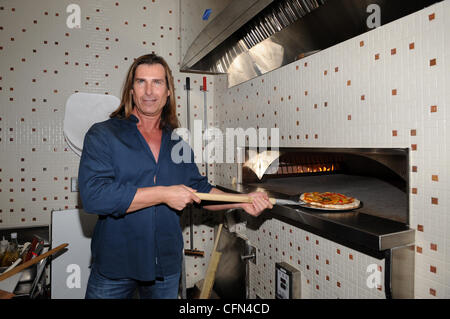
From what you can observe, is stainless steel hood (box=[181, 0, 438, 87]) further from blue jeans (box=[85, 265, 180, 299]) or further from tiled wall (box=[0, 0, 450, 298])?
blue jeans (box=[85, 265, 180, 299])

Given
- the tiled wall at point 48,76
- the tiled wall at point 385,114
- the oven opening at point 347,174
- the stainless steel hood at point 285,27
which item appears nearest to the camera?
the tiled wall at point 385,114

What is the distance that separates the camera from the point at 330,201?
1018 millimetres

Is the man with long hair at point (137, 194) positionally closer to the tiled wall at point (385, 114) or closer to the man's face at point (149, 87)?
the man's face at point (149, 87)

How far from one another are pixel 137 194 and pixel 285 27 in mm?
910

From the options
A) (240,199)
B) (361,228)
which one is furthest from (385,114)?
(240,199)

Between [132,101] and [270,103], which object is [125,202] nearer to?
[132,101]

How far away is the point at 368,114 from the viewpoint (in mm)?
861

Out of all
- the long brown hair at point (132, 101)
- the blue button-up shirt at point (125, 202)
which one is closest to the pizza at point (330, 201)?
the blue button-up shirt at point (125, 202)

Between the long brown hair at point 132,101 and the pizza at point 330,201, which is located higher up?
the long brown hair at point 132,101

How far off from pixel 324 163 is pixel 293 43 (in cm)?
114

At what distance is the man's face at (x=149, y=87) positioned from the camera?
116 centimetres

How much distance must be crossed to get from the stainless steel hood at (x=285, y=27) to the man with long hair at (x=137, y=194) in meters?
0.38

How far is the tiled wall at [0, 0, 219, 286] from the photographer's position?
1803 mm

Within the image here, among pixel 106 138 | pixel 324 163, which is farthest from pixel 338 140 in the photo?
pixel 324 163
